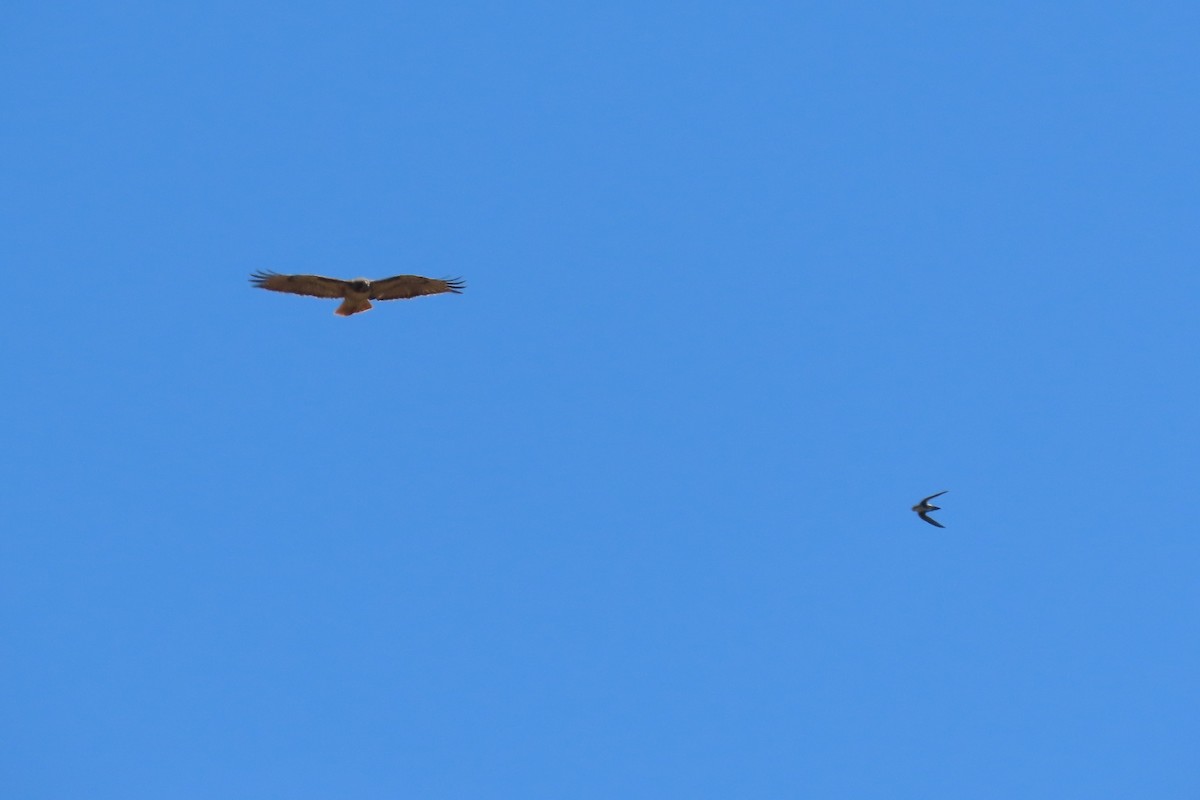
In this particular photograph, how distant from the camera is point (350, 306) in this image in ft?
130

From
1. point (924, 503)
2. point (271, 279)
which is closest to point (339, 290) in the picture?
point (271, 279)

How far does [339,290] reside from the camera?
39.3 metres

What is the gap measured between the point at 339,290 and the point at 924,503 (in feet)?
61.5

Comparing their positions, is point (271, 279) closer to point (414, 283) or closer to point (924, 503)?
point (414, 283)

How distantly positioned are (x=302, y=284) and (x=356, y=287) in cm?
150

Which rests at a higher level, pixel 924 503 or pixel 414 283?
pixel 414 283

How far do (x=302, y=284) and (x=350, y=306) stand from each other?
5.00ft

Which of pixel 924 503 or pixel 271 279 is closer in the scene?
pixel 271 279

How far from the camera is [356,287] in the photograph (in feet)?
129

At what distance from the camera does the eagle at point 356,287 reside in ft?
127

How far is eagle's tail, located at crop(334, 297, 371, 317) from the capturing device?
130ft

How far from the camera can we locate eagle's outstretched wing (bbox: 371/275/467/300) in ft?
131

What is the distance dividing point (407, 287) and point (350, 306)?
5.75 ft

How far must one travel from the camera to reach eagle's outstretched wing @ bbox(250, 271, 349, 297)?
38.7 meters
